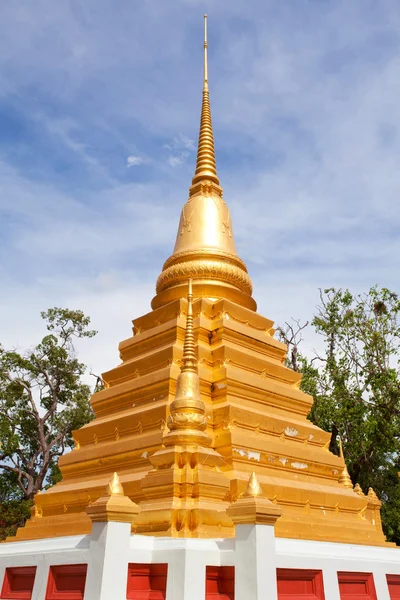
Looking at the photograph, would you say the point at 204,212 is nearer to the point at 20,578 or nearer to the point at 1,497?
the point at 20,578

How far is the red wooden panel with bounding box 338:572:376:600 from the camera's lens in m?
6.02

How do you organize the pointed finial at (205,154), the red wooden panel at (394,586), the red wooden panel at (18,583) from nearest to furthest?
1. the red wooden panel at (18,583)
2. the red wooden panel at (394,586)
3. the pointed finial at (205,154)

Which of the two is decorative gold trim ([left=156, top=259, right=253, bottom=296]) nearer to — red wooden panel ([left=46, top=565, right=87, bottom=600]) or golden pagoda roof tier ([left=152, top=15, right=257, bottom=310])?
golden pagoda roof tier ([left=152, top=15, right=257, bottom=310])

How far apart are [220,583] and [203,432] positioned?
217cm

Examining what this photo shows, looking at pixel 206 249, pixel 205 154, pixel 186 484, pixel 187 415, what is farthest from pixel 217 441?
pixel 205 154

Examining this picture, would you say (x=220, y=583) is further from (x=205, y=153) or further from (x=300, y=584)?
(x=205, y=153)

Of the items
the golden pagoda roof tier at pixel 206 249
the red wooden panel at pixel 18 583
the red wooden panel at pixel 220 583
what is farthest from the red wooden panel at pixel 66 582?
the golden pagoda roof tier at pixel 206 249

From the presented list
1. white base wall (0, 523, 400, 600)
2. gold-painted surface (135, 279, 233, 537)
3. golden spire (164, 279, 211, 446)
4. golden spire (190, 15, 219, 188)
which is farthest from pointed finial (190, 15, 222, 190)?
white base wall (0, 523, 400, 600)

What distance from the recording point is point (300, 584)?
5668 millimetres

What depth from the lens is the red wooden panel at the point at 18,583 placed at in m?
5.92

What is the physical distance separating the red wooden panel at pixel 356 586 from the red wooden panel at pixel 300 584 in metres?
0.40

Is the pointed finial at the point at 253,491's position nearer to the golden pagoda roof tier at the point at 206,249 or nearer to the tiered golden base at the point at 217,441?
the tiered golden base at the point at 217,441

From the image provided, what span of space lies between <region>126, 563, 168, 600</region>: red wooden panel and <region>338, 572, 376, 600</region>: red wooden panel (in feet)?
6.53

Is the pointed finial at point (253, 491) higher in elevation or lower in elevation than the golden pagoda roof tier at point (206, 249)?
lower
